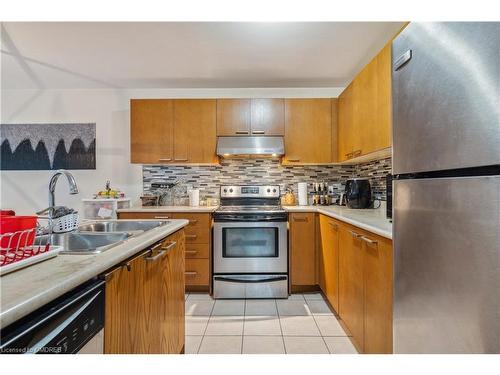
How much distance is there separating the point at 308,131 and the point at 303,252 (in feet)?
4.33

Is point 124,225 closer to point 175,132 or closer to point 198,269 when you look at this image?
point 198,269

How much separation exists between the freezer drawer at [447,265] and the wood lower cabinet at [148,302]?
971 millimetres

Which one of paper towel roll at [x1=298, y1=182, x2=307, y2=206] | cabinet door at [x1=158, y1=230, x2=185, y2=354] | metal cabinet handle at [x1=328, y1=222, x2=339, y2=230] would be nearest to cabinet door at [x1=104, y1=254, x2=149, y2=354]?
cabinet door at [x1=158, y1=230, x2=185, y2=354]

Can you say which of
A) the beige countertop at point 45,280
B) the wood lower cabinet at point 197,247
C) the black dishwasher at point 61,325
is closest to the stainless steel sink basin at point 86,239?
the beige countertop at point 45,280

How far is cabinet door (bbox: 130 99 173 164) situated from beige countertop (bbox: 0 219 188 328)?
2276mm

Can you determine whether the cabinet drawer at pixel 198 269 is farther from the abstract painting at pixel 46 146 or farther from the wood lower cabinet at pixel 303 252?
the abstract painting at pixel 46 146

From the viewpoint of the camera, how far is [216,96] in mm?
3418

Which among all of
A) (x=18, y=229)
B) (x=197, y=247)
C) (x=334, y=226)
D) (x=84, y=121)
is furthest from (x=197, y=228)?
(x=84, y=121)

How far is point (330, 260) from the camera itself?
2.38 metres

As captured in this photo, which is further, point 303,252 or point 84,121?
point 84,121

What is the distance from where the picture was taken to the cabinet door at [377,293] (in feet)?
4.33

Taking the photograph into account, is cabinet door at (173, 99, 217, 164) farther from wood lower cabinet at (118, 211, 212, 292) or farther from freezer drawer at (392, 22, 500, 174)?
freezer drawer at (392, 22, 500, 174)

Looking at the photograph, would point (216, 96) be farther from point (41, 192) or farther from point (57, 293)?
point (57, 293)
